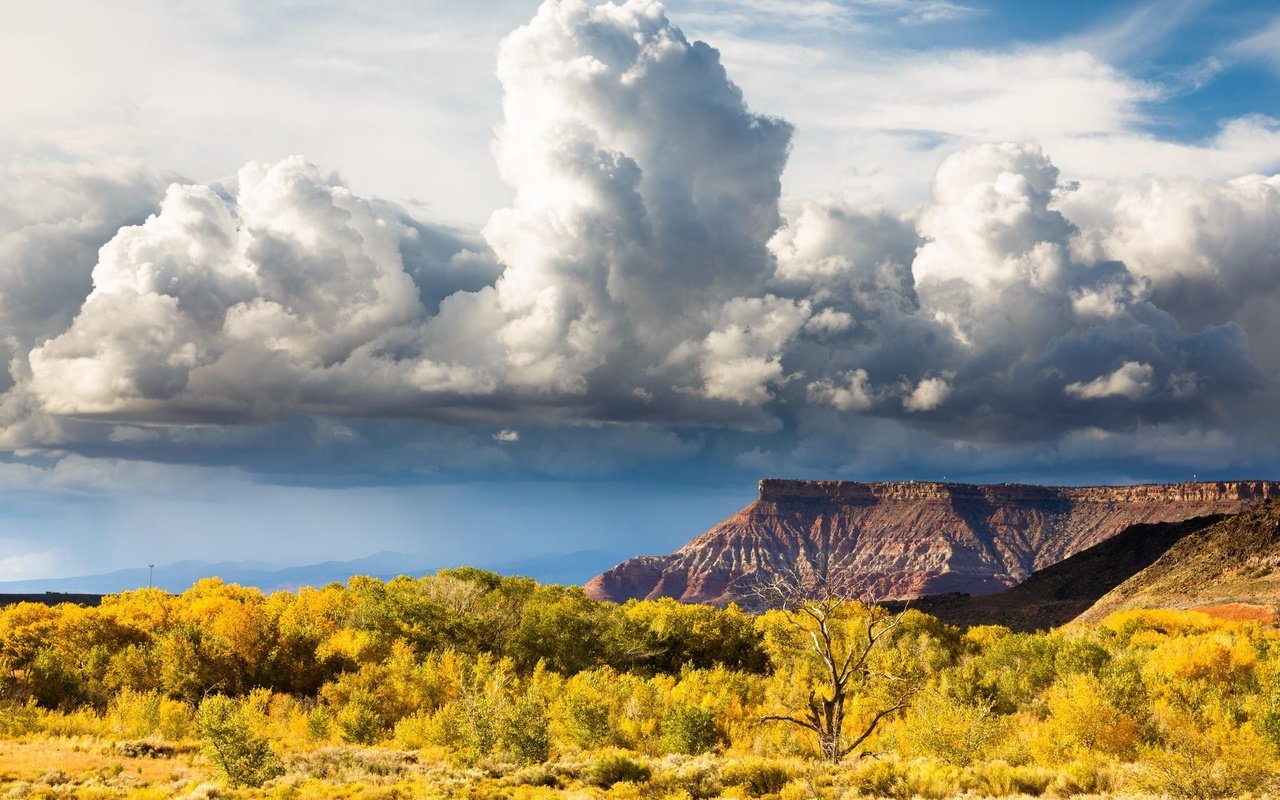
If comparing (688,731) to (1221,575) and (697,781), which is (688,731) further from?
(1221,575)

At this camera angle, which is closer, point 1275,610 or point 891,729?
point 891,729

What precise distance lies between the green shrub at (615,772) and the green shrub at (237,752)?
11728mm

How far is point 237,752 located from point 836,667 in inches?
1353

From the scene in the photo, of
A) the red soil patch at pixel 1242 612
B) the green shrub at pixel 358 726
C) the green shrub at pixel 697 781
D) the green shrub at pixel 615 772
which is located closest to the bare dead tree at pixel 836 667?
the green shrub at pixel 697 781

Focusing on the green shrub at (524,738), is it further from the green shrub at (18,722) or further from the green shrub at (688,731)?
the green shrub at (18,722)

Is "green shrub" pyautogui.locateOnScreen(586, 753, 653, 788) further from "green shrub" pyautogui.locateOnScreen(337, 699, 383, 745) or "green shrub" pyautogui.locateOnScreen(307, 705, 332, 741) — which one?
"green shrub" pyautogui.locateOnScreen(307, 705, 332, 741)

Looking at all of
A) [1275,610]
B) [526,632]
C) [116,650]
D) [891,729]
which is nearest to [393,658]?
[526,632]

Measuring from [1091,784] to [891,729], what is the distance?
19.3 metres

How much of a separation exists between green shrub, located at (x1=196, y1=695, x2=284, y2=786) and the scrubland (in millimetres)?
82

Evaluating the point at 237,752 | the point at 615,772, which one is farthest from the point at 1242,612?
the point at 237,752

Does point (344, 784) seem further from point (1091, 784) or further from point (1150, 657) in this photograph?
point (1150, 657)

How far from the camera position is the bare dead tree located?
3956 centimetres

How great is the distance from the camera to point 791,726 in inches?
2053

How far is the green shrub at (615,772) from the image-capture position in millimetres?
36094
